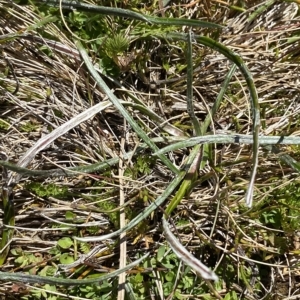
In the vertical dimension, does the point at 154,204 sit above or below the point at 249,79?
below

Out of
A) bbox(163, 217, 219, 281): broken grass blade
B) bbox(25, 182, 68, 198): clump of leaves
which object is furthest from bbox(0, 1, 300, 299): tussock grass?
bbox(163, 217, 219, 281): broken grass blade

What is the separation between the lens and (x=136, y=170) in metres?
1.80

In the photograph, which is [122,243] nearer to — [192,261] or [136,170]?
[136,170]

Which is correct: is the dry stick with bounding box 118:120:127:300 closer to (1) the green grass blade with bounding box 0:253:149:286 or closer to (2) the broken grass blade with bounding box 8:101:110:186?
(1) the green grass blade with bounding box 0:253:149:286

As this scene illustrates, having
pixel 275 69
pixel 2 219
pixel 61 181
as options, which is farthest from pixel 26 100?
pixel 275 69

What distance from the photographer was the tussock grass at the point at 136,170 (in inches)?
70.8

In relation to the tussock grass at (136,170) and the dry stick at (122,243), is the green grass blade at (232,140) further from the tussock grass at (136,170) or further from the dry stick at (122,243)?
the dry stick at (122,243)

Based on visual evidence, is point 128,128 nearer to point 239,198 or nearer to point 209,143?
point 209,143

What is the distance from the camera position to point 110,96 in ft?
5.48

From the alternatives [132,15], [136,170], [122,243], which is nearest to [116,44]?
[132,15]

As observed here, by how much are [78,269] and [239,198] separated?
637 millimetres

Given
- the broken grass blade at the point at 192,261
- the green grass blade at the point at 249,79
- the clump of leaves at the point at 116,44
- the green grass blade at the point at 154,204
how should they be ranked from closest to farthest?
the broken grass blade at the point at 192,261, the green grass blade at the point at 249,79, the green grass blade at the point at 154,204, the clump of leaves at the point at 116,44

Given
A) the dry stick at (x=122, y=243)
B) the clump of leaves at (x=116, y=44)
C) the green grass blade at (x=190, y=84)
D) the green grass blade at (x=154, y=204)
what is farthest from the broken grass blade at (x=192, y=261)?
the clump of leaves at (x=116, y=44)

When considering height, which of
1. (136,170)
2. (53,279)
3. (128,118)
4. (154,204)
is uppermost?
(128,118)
